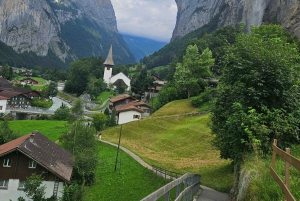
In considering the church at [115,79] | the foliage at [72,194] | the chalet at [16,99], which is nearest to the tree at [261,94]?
the foliage at [72,194]

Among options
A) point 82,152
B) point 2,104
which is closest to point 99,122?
point 82,152

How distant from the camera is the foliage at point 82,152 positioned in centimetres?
2602

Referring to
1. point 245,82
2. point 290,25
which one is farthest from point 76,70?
point 245,82

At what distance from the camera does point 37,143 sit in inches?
1037

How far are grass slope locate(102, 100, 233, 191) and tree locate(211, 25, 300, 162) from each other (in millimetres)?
8751

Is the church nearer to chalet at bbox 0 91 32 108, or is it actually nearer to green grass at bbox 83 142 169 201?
chalet at bbox 0 91 32 108

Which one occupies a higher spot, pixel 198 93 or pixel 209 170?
pixel 198 93

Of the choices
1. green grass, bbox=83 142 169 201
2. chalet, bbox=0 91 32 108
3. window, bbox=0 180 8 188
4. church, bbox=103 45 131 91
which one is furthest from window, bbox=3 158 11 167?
church, bbox=103 45 131 91

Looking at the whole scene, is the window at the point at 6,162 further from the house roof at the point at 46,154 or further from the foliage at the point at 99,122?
the foliage at the point at 99,122

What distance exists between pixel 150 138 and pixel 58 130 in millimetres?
17786

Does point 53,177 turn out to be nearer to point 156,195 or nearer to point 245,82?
point 245,82

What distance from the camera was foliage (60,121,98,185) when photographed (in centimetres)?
2602

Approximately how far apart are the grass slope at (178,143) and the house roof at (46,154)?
413 inches

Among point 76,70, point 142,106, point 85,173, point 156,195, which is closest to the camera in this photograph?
point 156,195
